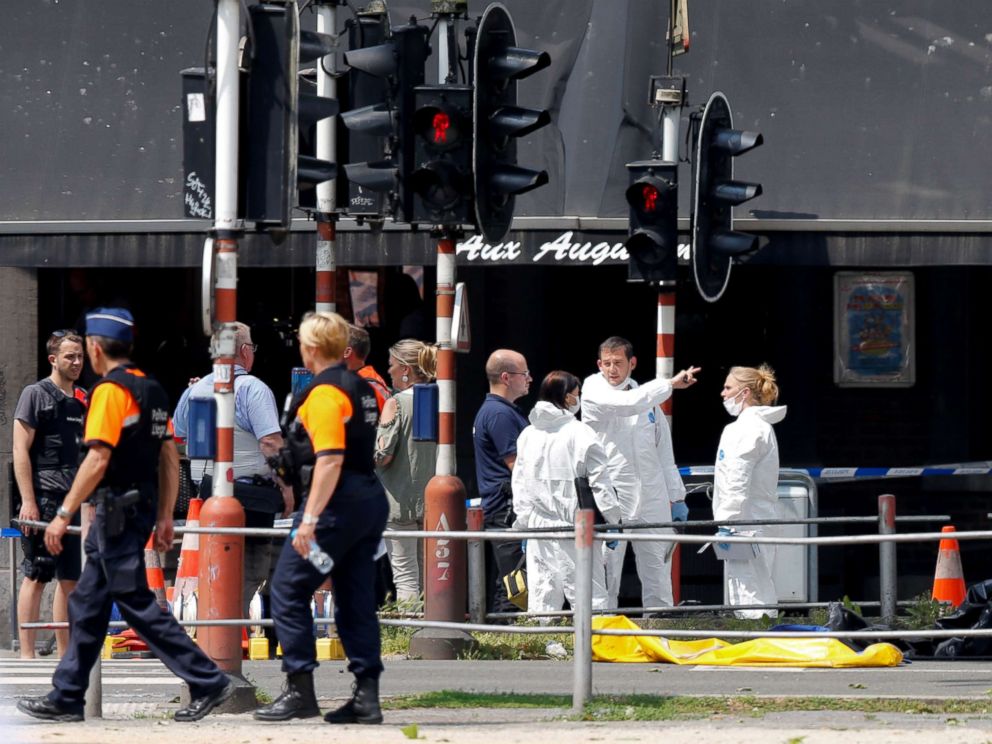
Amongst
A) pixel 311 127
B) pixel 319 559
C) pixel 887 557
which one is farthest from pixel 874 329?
pixel 319 559

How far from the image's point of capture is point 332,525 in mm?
8023

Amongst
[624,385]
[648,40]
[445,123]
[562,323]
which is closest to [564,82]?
[648,40]

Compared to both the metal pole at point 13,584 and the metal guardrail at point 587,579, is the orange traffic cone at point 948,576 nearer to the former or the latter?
the metal guardrail at point 587,579

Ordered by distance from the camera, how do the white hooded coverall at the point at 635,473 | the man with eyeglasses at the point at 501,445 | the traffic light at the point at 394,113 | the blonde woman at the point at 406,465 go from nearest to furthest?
1. the traffic light at the point at 394,113
2. the white hooded coverall at the point at 635,473
3. the man with eyeglasses at the point at 501,445
4. the blonde woman at the point at 406,465

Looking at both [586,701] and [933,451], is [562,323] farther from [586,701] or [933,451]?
[586,701]

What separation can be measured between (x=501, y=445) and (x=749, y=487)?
1605mm

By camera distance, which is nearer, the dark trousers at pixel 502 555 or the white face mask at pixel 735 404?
the white face mask at pixel 735 404

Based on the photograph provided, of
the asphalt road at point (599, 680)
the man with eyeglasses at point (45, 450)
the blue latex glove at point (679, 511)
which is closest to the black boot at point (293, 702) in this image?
the asphalt road at point (599, 680)

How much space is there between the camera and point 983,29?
14984 mm

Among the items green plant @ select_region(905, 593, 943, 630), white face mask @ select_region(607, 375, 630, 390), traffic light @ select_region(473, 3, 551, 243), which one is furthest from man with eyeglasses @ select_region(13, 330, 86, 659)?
green plant @ select_region(905, 593, 943, 630)

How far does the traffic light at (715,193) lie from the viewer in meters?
12.8

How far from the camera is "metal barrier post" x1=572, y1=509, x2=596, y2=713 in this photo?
8461 mm

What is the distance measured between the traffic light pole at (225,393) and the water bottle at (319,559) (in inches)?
36.6

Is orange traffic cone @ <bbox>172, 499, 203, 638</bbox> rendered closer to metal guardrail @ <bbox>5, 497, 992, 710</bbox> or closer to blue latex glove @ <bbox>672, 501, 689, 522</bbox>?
metal guardrail @ <bbox>5, 497, 992, 710</bbox>
